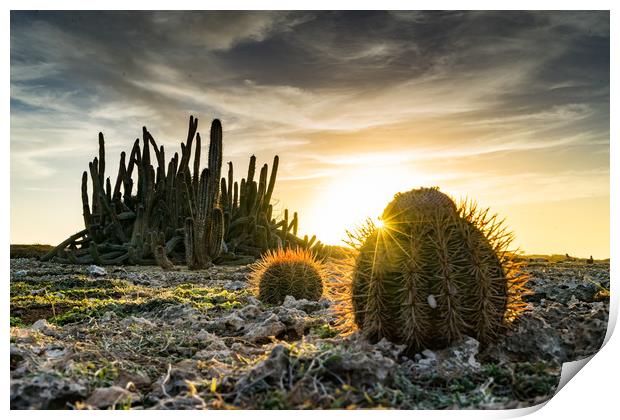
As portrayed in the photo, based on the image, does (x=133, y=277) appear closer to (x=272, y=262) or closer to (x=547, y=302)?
(x=272, y=262)

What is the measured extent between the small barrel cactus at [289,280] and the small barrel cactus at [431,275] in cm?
378

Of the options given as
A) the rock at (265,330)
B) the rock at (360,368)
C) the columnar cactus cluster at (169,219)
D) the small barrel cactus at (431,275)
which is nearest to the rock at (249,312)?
the rock at (265,330)

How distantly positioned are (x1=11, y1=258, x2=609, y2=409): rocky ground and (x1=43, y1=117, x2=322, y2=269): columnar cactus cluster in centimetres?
886

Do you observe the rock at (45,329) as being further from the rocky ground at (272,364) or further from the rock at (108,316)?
the rock at (108,316)

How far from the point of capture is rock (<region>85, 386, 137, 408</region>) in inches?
168

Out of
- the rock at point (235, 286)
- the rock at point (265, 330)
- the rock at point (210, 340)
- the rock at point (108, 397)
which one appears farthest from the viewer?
the rock at point (235, 286)

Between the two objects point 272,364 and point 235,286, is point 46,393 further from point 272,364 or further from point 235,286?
point 235,286

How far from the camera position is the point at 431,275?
4.78m

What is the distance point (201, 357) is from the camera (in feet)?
17.9

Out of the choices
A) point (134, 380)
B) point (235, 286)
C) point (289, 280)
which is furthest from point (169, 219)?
point (134, 380)

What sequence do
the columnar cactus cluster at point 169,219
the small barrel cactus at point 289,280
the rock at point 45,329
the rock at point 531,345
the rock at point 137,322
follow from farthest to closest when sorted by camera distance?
1. the columnar cactus cluster at point 169,219
2. the small barrel cactus at point 289,280
3. the rock at point 137,322
4. the rock at point 45,329
5. the rock at point 531,345

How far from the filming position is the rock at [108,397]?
4262 mm

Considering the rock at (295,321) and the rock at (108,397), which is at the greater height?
the rock at (295,321)

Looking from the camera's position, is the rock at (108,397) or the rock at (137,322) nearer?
the rock at (108,397)
